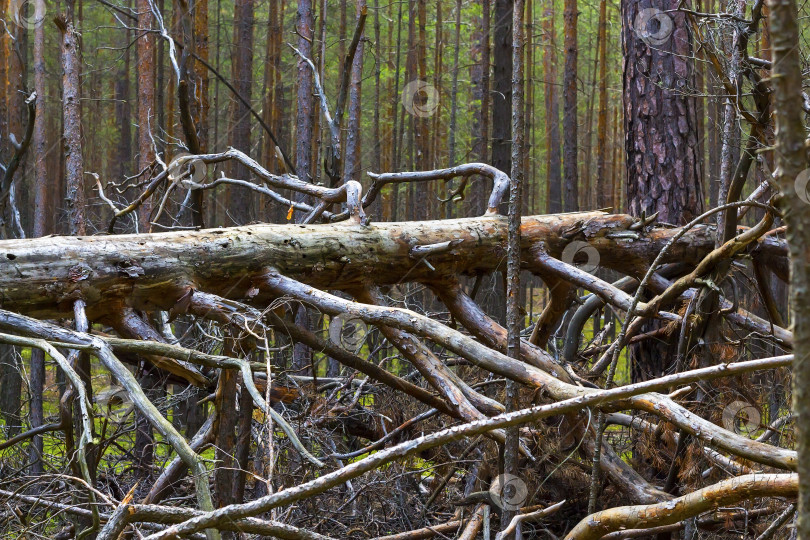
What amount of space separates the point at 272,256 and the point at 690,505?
2075 millimetres

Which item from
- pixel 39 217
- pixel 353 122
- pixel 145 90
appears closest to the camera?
pixel 39 217

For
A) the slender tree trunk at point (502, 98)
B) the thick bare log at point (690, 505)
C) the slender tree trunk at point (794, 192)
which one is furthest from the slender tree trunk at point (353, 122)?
the slender tree trunk at point (794, 192)

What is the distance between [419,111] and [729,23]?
13436mm

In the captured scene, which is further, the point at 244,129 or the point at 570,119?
the point at 244,129

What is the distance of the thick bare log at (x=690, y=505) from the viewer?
210 centimetres

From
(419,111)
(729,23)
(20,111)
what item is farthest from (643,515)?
(419,111)

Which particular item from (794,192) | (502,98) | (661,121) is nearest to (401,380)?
(794,192)

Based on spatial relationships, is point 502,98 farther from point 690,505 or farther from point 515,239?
point 690,505

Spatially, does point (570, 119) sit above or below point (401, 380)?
above

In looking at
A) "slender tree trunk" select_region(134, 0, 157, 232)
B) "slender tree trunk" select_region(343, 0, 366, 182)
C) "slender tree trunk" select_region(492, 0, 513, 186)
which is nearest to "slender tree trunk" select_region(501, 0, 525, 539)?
"slender tree trunk" select_region(492, 0, 513, 186)

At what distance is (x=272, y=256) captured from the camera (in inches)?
134

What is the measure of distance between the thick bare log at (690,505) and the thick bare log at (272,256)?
5.21ft

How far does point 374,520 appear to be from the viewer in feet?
13.8

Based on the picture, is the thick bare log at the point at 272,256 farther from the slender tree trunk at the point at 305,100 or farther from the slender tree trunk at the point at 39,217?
the slender tree trunk at the point at 305,100
